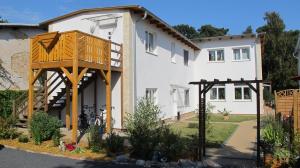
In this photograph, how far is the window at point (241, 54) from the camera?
92.1 ft

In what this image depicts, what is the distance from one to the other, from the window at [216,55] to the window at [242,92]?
2.99 meters

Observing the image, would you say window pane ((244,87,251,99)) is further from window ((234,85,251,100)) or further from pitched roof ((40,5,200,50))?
pitched roof ((40,5,200,50))

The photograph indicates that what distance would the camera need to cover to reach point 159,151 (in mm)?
9219

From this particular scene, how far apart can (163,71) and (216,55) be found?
1049 cm

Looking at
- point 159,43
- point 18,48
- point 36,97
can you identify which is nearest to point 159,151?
point 36,97

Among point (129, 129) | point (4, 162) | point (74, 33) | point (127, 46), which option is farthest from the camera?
point (127, 46)

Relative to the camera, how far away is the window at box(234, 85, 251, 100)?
28031 millimetres

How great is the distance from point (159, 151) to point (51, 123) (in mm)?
5093

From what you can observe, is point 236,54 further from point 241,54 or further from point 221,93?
point 221,93

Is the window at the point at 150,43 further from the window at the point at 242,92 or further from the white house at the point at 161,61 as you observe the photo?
the window at the point at 242,92

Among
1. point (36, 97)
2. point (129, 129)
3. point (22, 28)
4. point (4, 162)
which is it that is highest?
point (22, 28)

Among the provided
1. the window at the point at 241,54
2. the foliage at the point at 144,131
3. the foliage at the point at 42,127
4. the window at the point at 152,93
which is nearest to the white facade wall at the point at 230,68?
the window at the point at 241,54

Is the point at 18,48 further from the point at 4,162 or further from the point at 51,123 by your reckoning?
the point at 4,162

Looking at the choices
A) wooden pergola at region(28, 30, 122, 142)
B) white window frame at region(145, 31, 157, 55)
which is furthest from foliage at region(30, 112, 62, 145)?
white window frame at region(145, 31, 157, 55)
